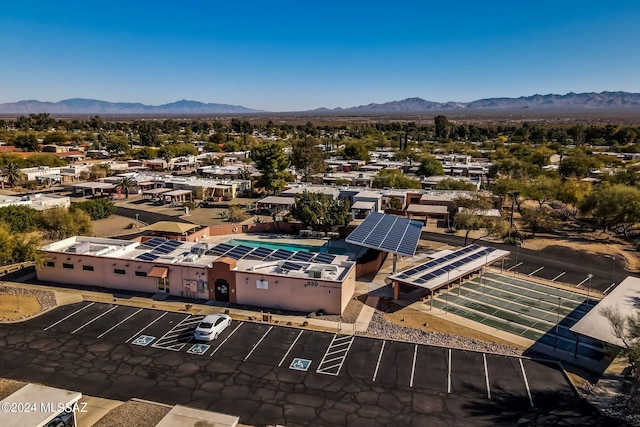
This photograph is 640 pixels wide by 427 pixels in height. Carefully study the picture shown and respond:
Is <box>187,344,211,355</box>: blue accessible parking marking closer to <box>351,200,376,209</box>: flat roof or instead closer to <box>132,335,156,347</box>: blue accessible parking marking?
<box>132,335,156,347</box>: blue accessible parking marking

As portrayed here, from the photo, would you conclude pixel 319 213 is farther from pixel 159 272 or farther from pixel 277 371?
pixel 277 371

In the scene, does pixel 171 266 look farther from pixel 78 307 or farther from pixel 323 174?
pixel 323 174

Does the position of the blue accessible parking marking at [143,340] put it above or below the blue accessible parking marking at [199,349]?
above

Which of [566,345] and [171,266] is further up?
[171,266]

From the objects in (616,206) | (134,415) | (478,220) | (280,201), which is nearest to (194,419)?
(134,415)

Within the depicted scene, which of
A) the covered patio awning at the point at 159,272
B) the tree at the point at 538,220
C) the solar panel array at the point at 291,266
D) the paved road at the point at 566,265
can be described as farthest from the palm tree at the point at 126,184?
the tree at the point at 538,220

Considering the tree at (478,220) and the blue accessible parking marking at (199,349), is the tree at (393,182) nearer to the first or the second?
the tree at (478,220)

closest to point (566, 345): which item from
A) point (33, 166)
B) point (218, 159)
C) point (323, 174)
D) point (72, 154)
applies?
point (323, 174)
